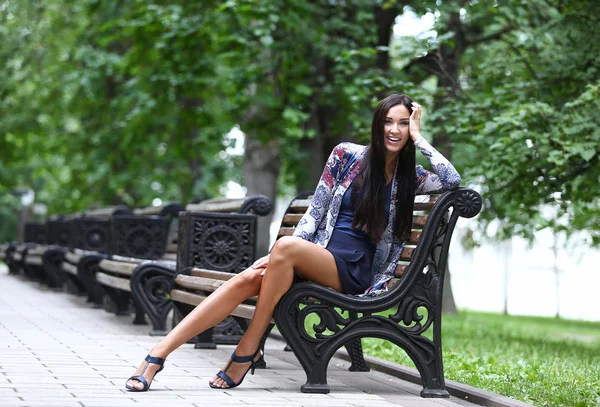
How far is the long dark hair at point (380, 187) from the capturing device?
597 cm

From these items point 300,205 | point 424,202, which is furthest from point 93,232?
point 424,202

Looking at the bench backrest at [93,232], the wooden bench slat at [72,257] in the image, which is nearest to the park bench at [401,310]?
the wooden bench slat at [72,257]

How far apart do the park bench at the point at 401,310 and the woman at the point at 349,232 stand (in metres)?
0.10

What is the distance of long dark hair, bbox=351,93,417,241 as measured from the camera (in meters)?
5.97

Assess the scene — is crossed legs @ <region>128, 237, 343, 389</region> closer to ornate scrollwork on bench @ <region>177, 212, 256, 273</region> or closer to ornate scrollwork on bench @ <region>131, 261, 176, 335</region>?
ornate scrollwork on bench @ <region>177, 212, 256, 273</region>

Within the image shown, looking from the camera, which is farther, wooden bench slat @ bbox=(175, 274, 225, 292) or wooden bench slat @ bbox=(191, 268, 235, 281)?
wooden bench slat @ bbox=(191, 268, 235, 281)

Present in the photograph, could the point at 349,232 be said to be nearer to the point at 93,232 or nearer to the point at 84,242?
the point at 84,242

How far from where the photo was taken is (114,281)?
34.2 feet

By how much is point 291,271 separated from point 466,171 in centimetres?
563

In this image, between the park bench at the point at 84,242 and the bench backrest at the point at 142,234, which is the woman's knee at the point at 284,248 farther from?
the park bench at the point at 84,242

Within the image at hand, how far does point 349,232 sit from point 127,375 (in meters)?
1.55

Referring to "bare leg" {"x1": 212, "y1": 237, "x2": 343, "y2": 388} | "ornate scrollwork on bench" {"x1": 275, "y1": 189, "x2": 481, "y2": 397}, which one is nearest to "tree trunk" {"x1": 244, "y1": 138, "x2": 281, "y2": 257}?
"ornate scrollwork on bench" {"x1": 275, "y1": 189, "x2": 481, "y2": 397}

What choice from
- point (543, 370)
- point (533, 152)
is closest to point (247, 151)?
point (533, 152)

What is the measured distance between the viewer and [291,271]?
5688mm
